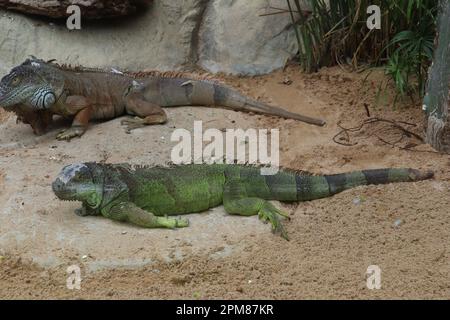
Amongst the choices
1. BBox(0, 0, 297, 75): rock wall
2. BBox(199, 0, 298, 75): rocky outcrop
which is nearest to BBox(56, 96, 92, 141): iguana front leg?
BBox(0, 0, 297, 75): rock wall

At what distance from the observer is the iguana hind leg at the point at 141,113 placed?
788 cm

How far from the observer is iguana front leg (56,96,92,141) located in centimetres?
774

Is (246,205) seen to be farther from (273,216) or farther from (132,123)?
(132,123)

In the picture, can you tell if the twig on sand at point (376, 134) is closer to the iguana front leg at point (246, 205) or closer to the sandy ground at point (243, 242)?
the sandy ground at point (243, 242)

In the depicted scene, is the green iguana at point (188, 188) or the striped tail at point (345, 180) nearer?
the green iguana at point (188, 188)

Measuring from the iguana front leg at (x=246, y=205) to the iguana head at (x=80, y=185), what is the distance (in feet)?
3.39

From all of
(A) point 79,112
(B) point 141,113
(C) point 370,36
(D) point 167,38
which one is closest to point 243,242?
(B) point 141,113

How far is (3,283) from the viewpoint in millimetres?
5121

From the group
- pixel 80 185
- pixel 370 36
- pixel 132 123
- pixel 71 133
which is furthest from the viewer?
pixel 370 36

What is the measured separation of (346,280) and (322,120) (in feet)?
10.2

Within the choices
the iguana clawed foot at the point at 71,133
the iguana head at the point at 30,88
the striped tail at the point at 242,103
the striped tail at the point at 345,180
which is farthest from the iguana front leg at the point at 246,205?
the iguana head at the point at 30,88

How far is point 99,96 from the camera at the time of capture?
8.12 metres

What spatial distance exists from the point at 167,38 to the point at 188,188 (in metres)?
3.72

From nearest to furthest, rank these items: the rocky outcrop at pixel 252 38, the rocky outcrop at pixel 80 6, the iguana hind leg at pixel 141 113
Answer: the iguana hind leg at pixel 141 113, the rocky outcrop at pixel 80 6, the rocky outcrop at pixel 252 38
